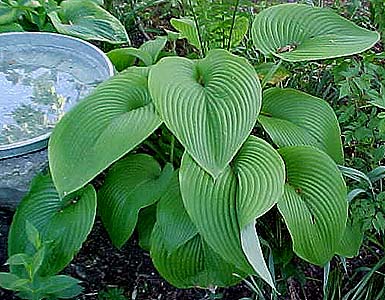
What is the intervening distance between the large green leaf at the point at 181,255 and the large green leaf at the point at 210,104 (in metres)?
0.21

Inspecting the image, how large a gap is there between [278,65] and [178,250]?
560 millimetres

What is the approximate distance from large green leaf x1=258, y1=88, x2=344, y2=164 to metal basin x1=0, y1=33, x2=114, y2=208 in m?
0.46

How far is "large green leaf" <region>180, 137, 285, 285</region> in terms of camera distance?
1.47 metres

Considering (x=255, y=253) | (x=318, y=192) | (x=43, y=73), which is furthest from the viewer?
(x=43, y=73)

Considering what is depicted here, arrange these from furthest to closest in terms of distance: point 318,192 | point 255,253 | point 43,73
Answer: point 43,73 → point 318,192 → point 255,253

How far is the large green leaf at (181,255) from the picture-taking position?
5.34 feet

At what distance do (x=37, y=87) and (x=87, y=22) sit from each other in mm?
339

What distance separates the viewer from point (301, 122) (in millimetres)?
1810

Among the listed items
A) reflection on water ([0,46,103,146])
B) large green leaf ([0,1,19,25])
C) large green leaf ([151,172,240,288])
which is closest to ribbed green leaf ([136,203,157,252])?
large green leaf ([151,172,240,288])

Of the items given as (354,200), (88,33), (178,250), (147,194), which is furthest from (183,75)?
(88,33)

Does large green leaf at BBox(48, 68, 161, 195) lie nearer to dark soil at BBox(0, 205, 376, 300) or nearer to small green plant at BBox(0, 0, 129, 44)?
dark soil at BBox(0, 205, 376, 300)

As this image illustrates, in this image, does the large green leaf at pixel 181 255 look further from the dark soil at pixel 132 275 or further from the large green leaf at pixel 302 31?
the large green leaf at pixel 302 31

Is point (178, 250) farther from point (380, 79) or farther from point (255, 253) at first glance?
point (380, 79)

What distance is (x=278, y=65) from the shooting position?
1.87 metres
